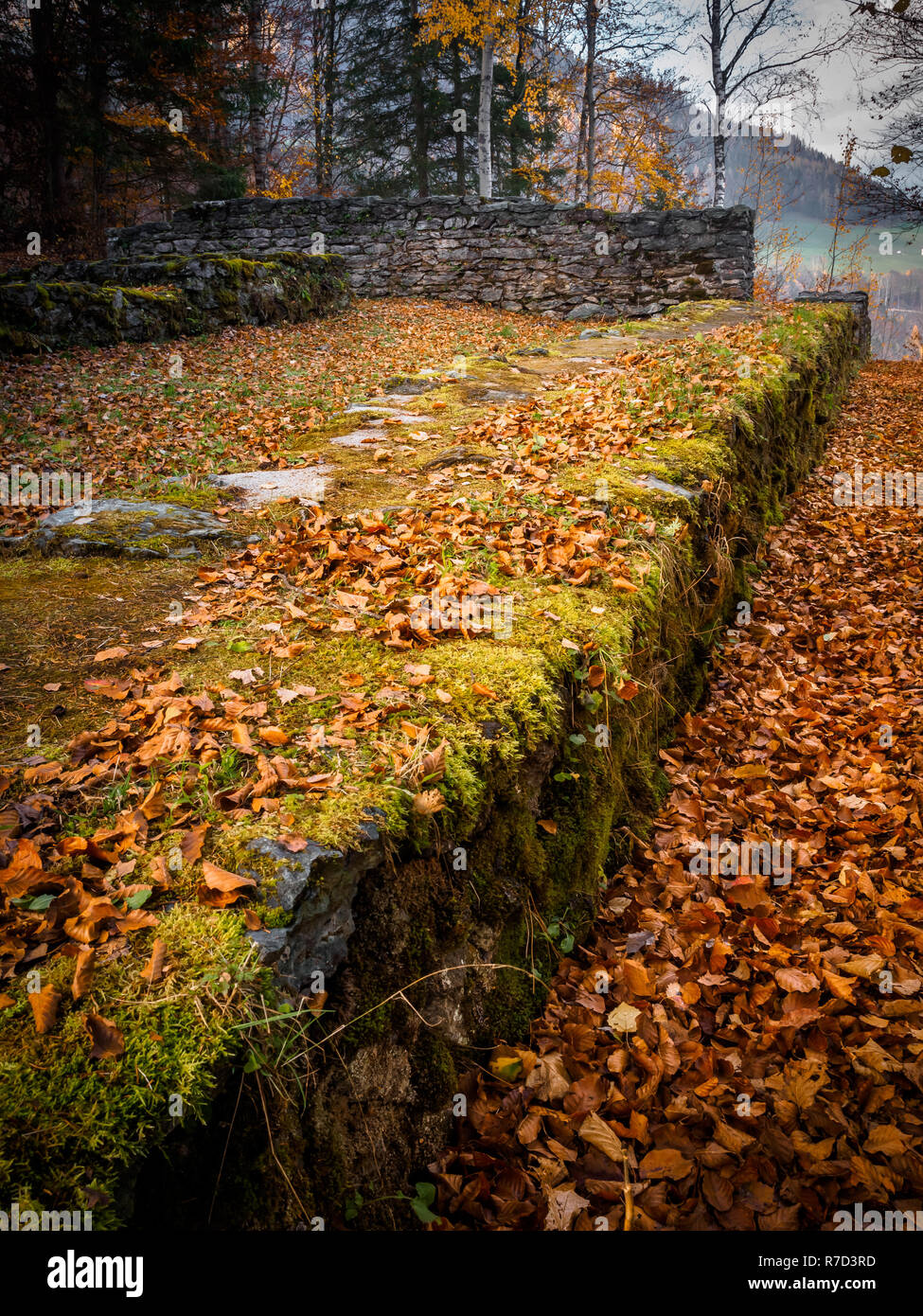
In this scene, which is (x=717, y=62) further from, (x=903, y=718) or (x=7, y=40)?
(x=903, y=718)

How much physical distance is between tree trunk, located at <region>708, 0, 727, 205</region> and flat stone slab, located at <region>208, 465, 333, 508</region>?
55.2ft

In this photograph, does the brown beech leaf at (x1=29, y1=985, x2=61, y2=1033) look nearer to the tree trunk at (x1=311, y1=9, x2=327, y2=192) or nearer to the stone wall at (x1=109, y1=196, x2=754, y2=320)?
the stone wall at (x1=109, y1=196, x2=754, y2=320)

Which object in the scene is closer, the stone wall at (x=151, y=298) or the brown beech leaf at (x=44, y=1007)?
the brown beech leaf at (x=44, y=1007)

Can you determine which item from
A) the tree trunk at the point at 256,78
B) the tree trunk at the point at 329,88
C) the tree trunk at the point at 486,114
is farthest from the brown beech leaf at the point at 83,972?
the tree trunk at the point at 329,88

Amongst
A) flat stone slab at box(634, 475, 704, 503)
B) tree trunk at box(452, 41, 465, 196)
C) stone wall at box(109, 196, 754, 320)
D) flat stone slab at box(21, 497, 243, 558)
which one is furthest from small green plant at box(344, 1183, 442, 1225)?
tree trunk at box(452, 41, 465, 196)

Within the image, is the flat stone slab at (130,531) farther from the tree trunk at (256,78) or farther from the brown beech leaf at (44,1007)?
the tree trunk at (256,78)

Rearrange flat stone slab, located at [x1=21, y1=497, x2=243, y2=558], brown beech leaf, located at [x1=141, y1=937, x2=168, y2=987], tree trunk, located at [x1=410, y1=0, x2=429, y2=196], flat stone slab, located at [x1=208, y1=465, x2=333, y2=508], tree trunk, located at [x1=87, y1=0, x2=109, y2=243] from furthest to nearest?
tree trunk, located at [x1=410, y1=0, x2=429, y2=196], tree trunk, located at [x1=87, y1=0, x2=109, y2=243], flat stone slab, located at [x1=208, y1=465, x2=333, y2=508], flat stone slab, located at [x1=21, y1=497, x2=243, y2=558], brown beech leaf, located at [x1=141, y1=937, x2=168, y2=987]

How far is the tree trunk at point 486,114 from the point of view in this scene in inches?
592

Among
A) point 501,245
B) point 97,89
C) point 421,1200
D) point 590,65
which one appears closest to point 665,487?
point 421,1200

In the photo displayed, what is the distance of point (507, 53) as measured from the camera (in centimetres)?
1977

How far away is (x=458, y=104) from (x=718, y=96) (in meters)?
7.66

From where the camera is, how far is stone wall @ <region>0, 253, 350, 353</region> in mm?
8867

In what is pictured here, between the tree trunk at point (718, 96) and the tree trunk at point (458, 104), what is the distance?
6935mm
